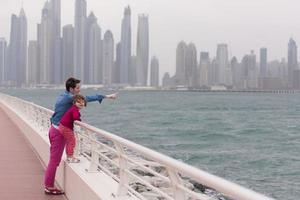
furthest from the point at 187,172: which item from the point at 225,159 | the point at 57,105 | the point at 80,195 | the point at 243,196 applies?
the point at 225,159

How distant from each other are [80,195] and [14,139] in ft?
35.0

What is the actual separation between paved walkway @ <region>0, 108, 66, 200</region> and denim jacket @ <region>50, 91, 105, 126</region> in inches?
43.8

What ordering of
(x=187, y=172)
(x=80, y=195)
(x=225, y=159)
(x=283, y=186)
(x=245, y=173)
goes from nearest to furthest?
(x=187, y=172)
(x=80, y=195)
(x=283, y=186)
(x=245, y=173)
(x=225, y=159)

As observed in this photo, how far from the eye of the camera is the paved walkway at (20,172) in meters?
8.27

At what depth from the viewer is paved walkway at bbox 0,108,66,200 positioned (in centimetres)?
827

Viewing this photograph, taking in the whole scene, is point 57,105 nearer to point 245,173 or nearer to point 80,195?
point 80,195

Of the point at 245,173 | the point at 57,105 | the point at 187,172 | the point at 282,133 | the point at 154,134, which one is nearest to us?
the point at 187,172

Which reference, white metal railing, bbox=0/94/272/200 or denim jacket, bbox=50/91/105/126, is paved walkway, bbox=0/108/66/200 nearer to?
white metal railing, bbox=0/94/272/200

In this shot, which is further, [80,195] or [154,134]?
[154,134]

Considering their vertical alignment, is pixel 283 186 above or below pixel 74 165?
Result: below

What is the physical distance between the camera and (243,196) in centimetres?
291

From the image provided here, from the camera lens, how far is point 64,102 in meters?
7.74

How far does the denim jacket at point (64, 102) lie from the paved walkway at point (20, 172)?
1112 mm

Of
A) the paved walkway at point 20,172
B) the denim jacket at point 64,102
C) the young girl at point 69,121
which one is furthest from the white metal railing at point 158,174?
the paved walkway at point 20,172
